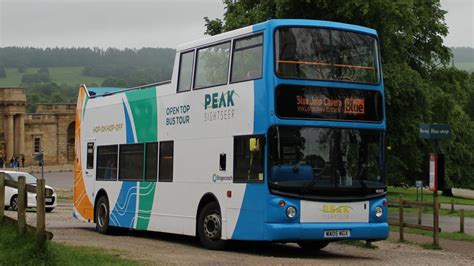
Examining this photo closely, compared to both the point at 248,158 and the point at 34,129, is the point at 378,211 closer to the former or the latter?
the point at 248,158

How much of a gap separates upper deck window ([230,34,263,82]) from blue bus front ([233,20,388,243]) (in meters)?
0.26

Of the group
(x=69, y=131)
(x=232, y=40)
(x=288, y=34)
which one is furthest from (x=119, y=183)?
(x=69, y=131)

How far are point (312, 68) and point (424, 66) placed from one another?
34.3m

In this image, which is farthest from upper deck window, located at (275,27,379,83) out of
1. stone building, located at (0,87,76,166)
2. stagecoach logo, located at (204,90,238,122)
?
stone building, located at (0,87,76,166)

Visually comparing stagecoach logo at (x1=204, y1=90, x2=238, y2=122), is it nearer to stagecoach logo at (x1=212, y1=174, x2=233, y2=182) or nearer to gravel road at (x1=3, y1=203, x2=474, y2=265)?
stagecoach logo at (x1=212, y1=174, x2=233, y2=182)

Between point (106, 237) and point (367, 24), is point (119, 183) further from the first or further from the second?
point (367, 24)

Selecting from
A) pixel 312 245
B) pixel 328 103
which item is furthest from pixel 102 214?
pixel 328 103

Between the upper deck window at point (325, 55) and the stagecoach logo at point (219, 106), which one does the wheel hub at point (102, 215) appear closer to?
the stagecoach logo at point (219, 106)

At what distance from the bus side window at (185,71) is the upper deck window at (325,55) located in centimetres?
341

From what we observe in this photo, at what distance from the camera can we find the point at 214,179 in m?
18.7

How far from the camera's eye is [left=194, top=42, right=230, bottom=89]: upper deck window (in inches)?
723

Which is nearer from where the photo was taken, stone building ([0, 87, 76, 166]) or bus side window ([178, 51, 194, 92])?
bus side window ([178, 51, 194, 92])

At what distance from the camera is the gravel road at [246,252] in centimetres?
1608

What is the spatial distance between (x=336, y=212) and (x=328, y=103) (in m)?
2.01
